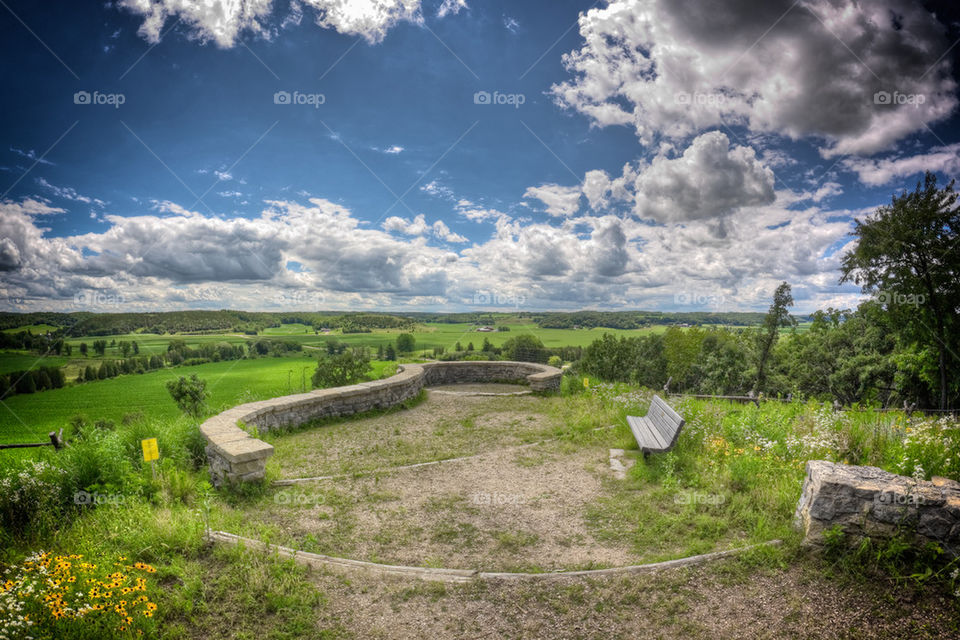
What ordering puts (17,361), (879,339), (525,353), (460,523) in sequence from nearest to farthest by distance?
(460,523) → (17,361) → (525,353) → (879,339)

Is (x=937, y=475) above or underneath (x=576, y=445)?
above

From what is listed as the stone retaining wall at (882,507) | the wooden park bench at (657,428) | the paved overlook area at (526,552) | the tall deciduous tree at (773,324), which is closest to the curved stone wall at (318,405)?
the paved overlook area at (526,552)

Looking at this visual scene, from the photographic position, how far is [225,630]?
2.85 meters

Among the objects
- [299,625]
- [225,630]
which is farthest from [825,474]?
[225,630]

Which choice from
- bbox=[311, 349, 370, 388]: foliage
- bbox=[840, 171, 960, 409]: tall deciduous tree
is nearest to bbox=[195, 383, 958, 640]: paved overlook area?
bbox=[311, 349, 370, 388]: foliage

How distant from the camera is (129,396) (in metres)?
21.2

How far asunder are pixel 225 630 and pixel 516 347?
64.4 ft

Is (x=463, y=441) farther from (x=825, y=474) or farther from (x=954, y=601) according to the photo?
(x=954, y=601)

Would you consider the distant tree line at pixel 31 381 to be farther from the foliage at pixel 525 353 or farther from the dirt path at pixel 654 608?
the foliage at pixel 525 353

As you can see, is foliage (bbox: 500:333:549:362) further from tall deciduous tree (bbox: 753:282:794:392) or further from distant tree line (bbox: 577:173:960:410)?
tall deciduous tree (bbox: 753:282:794:392)

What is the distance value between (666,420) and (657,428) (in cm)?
41

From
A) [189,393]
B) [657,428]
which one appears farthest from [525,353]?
[189,393]

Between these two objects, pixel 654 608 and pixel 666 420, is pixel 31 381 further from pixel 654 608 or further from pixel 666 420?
pixel 654 608

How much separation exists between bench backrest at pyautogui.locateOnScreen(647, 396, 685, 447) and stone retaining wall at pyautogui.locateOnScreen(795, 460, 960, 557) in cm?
208
